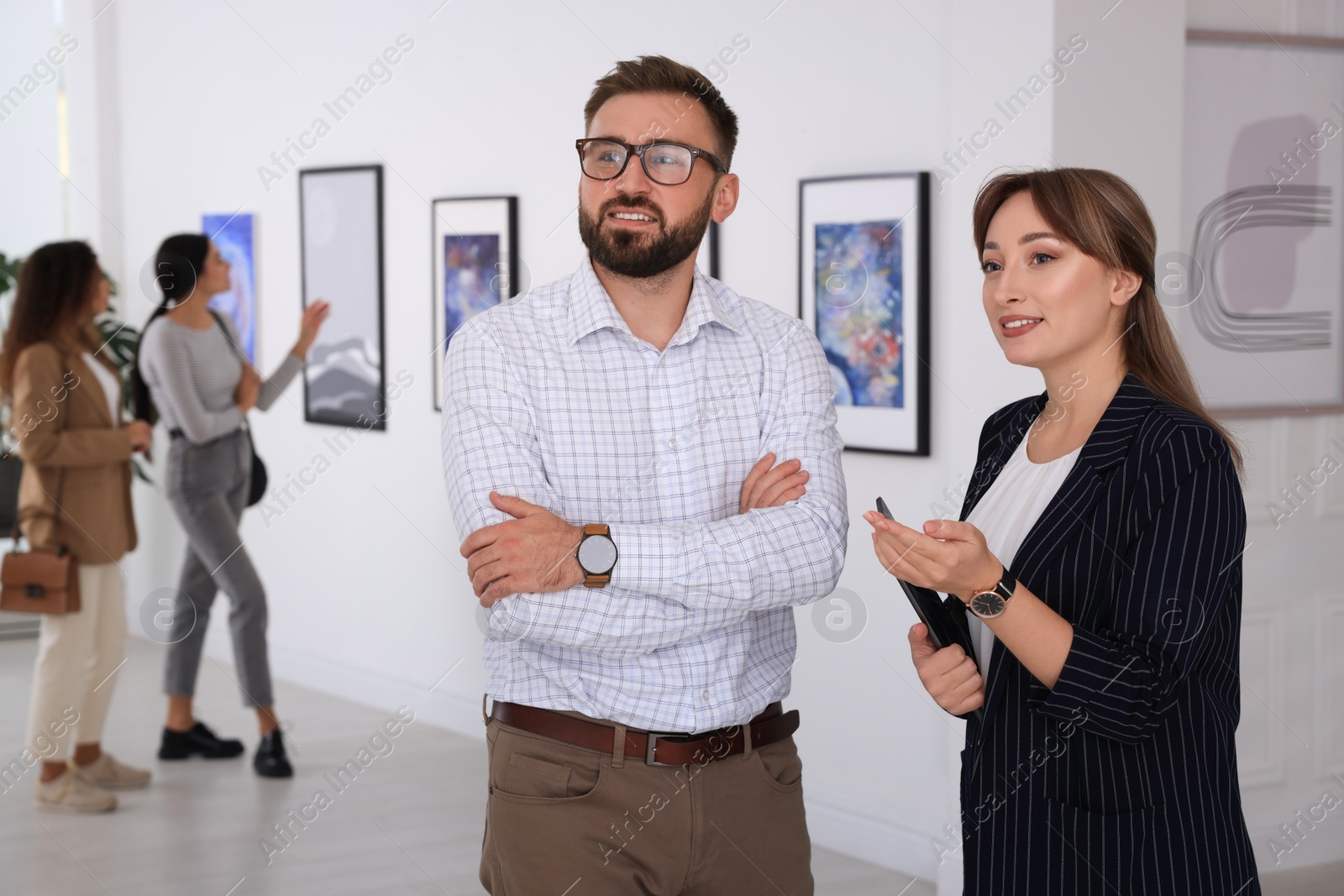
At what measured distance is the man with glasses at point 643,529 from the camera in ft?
6.76

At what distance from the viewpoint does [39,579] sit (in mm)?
4672

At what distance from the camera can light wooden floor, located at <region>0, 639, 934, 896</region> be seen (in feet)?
13.9

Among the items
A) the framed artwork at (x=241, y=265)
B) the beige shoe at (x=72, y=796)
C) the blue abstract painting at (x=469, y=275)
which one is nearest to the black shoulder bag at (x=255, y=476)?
the blue abstract painting at (x=469, y=275)

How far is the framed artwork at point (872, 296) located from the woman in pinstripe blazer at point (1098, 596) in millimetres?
2050

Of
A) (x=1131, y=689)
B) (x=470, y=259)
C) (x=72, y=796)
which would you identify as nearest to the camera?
(x=1131, y=689)

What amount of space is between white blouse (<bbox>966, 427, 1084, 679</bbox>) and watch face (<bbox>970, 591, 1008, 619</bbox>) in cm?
21

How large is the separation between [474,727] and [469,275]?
2.03m

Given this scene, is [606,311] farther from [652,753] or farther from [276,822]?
[276,822]

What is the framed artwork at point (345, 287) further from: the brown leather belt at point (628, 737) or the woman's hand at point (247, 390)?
the brown leather belt at point (628, 737)

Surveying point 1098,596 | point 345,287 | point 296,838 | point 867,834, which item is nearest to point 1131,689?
point 1098,596

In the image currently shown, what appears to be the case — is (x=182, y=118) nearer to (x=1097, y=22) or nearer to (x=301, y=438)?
(x=301, y=438)

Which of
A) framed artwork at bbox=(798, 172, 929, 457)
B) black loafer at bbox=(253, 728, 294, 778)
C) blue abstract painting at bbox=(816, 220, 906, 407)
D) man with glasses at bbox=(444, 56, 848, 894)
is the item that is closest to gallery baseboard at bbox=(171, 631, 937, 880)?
black loafer at bbox=(253, 728, 294, 778)

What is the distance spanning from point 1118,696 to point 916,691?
2556 mm

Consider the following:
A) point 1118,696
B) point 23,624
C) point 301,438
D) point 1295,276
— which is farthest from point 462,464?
point 23,624
